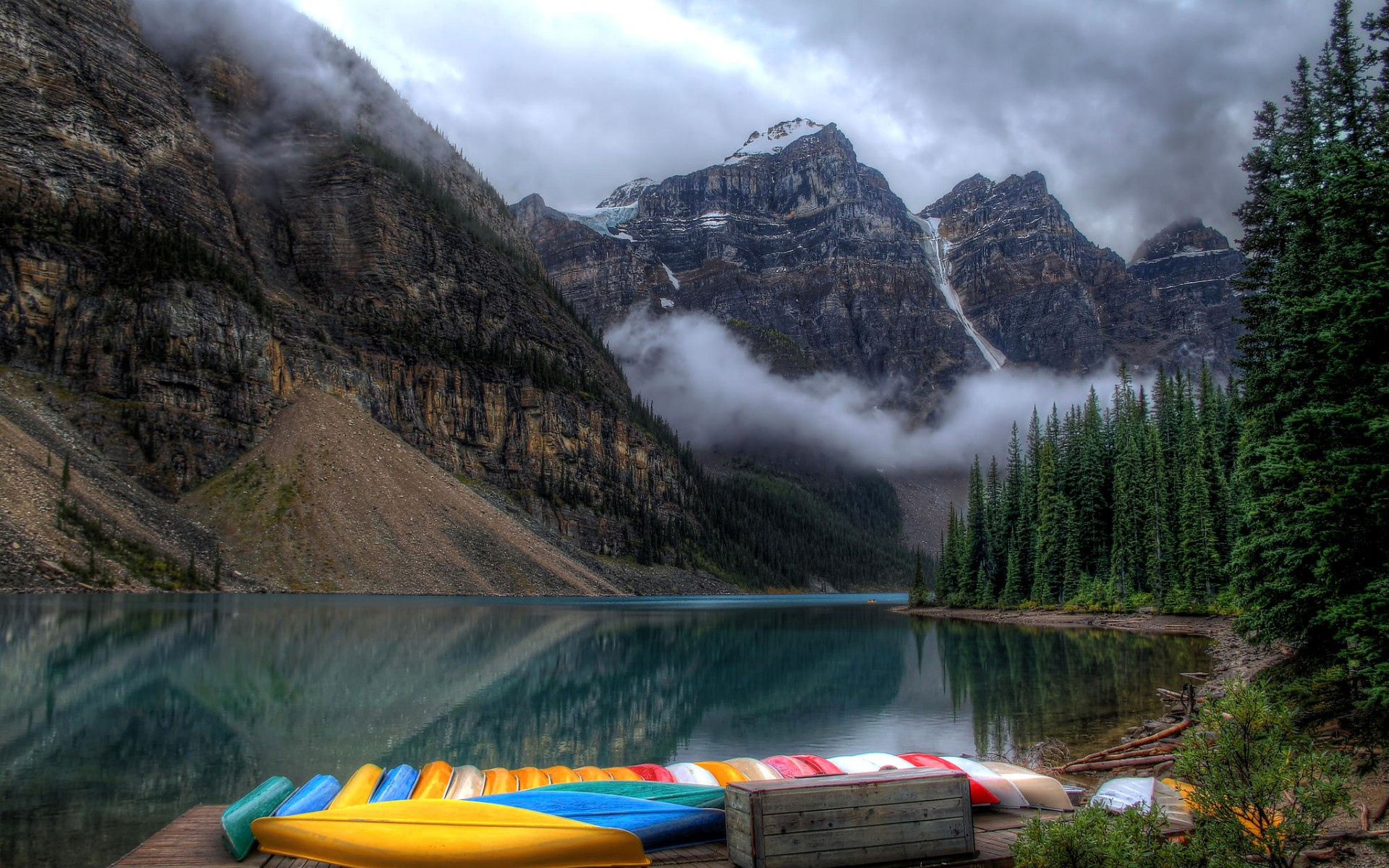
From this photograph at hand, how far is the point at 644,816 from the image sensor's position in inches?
344

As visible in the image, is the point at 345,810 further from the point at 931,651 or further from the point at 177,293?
the point at 177,293

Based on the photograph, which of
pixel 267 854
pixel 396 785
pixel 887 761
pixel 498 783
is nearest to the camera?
pixel 267 854

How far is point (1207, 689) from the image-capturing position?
77.6ft

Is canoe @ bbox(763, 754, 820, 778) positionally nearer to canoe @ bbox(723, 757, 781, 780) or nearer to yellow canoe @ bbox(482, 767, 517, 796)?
canoe @ bbox(723, 757, 781, 780)

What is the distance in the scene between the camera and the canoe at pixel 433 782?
35.5 feet

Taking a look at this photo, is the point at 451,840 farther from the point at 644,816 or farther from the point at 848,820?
the point at 848,820

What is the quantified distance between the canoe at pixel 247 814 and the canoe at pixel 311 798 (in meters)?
0.13

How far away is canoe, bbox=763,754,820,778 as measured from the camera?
12.1 m

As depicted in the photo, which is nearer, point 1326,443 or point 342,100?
point 1326,443

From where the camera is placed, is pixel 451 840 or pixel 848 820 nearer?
pixel 848 820

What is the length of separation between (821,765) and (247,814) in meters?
7.78

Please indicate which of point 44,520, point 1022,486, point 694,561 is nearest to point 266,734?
point 44,520

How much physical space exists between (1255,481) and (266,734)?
85.1 ft

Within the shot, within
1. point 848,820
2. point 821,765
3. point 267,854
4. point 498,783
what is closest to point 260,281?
point 498,783
